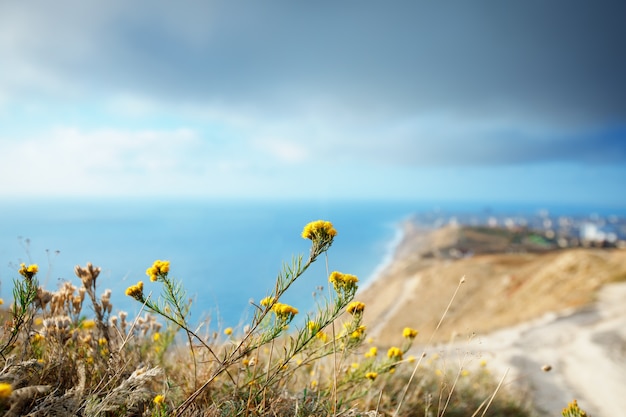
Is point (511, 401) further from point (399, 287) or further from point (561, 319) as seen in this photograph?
point (399, 287)

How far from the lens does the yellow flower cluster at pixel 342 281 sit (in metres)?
1.87

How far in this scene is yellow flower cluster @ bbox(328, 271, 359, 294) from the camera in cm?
187

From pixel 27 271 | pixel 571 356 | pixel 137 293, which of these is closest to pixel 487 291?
pixel 571 356

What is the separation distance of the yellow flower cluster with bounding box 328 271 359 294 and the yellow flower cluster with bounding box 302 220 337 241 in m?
0.24

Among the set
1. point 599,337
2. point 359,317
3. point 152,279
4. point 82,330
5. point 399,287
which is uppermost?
point 152,279

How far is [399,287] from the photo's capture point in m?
43.2

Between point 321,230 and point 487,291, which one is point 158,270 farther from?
point 487,291

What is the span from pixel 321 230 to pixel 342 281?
1.11 ft

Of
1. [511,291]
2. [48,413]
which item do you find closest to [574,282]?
[511,291]

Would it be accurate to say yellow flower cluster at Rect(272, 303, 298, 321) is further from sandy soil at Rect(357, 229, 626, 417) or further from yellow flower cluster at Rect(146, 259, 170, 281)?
sandy soil at Rect(357, 229, 626, 417)

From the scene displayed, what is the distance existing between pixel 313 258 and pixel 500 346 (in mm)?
13772

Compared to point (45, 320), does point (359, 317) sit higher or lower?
lower

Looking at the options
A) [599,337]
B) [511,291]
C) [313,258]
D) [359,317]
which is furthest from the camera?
[511,291]

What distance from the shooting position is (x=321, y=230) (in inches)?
70.7
